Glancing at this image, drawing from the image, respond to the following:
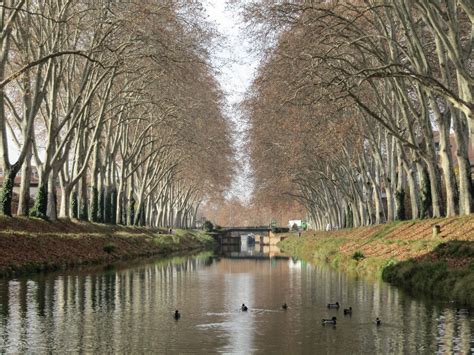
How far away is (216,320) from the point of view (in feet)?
62.0

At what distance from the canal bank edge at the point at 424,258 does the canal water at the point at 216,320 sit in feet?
2.69

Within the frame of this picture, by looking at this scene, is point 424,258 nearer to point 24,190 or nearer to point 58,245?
point 58,245

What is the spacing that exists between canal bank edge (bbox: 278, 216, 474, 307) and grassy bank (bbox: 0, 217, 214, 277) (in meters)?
13.0

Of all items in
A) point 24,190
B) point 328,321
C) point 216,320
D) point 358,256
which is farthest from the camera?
point 24,190

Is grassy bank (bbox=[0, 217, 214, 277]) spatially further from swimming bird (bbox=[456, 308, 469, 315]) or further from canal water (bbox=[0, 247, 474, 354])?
swimming bird (bbox=[456, 308, 469, 315])

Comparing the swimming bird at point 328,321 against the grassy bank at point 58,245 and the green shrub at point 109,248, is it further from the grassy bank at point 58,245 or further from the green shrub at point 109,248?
the green shrub at point 109,248

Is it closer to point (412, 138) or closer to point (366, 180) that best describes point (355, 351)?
point (412, 138)

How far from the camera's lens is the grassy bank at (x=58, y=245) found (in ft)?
108

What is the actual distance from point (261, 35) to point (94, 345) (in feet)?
82.1

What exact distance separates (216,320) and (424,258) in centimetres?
1179

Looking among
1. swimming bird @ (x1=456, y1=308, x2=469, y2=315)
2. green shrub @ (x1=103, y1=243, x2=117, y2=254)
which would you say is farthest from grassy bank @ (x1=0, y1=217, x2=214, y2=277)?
swimming bird @ (x1=456, y1=308, x2=469, y2=315)

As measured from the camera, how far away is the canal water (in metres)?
14.8

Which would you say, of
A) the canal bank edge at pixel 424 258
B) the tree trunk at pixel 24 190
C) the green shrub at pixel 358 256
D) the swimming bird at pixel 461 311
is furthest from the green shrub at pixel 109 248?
the swimming bird at pixel 461 311

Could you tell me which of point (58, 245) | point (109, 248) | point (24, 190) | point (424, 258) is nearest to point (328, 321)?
point (424, 258)
